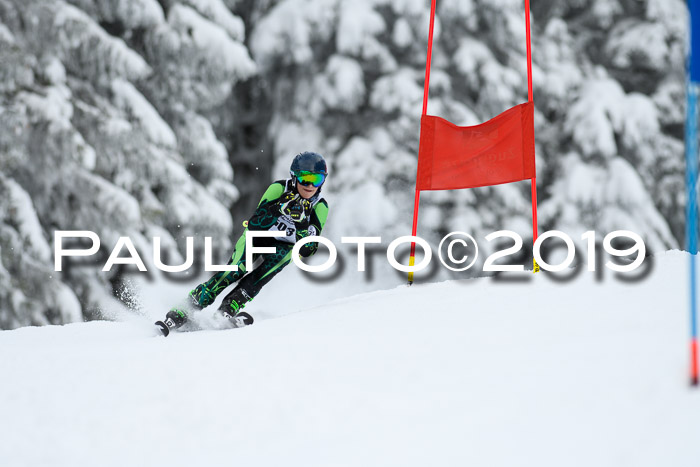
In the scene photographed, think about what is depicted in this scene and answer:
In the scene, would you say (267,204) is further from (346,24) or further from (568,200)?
(568,200)

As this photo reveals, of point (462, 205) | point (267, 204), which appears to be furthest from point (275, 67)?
point (267, 204)

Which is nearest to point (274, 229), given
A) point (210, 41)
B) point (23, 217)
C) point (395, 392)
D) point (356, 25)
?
point (395, 392)

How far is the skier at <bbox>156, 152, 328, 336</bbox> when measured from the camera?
520 centimetres

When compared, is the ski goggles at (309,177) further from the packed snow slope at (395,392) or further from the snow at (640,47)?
the snow at (640,47)

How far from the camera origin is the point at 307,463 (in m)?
2.93

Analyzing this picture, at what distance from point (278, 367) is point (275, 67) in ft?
29.8

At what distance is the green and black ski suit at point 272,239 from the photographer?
17.5ft

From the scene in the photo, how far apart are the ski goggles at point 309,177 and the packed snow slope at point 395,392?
3.56ft

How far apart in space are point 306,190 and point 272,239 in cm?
48

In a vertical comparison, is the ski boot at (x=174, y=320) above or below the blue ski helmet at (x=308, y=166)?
below

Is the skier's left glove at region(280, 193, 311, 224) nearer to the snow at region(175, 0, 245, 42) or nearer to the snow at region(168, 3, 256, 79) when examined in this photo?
the snow at region(168, 3, 256, 79)

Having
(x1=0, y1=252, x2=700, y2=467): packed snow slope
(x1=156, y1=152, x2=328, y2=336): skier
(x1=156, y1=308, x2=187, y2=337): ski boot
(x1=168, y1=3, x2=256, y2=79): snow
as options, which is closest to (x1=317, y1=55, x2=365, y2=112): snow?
(x1=168, y1=3, x2=256, y2=79): snow

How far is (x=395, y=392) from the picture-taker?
132 inches

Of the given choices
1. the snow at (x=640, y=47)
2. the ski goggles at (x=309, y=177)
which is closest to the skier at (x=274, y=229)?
the ski goggles at (x=309, y=177)
